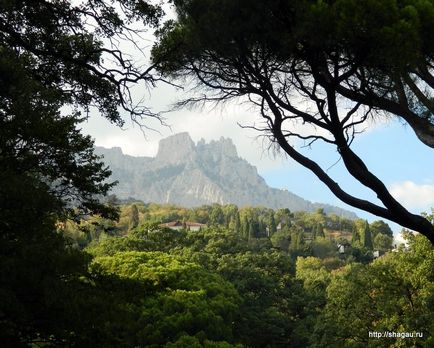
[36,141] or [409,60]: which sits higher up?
[409,60]

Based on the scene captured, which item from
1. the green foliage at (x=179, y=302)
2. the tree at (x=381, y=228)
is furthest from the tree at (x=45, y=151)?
the tree at (x=381, y=228)

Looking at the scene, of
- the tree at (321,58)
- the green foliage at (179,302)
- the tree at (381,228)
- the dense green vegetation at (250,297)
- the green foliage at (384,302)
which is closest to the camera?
the tree at (321,58)

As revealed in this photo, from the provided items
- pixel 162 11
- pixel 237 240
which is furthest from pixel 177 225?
pixel 162 11

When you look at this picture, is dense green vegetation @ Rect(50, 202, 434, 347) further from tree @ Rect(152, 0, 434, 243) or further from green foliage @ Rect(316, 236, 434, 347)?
tree @ Rect(152, 0, 434, 243)

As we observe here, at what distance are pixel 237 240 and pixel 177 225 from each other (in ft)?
276

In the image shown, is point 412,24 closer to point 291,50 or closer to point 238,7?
point 291,50

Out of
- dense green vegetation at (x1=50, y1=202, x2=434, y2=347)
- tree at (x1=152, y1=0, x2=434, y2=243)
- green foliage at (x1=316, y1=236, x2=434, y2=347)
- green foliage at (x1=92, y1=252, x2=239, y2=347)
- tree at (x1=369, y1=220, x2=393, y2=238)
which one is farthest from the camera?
tree at (x1=369, y1=220, x2=393, y2=238)

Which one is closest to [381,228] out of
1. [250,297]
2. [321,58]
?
[250,297]

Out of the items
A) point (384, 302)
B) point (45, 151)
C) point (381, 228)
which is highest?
point (381, 228)

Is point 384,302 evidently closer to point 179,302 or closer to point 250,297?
point 179,302

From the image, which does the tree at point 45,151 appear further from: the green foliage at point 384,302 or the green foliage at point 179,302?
the green foliage at point 384,302

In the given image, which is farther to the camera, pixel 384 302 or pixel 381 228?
pixel 381 228

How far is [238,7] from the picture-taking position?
6480 millimetres

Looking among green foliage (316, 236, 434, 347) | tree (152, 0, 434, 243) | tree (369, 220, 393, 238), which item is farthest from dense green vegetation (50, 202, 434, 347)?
tree (369, 220, 393, 238)
